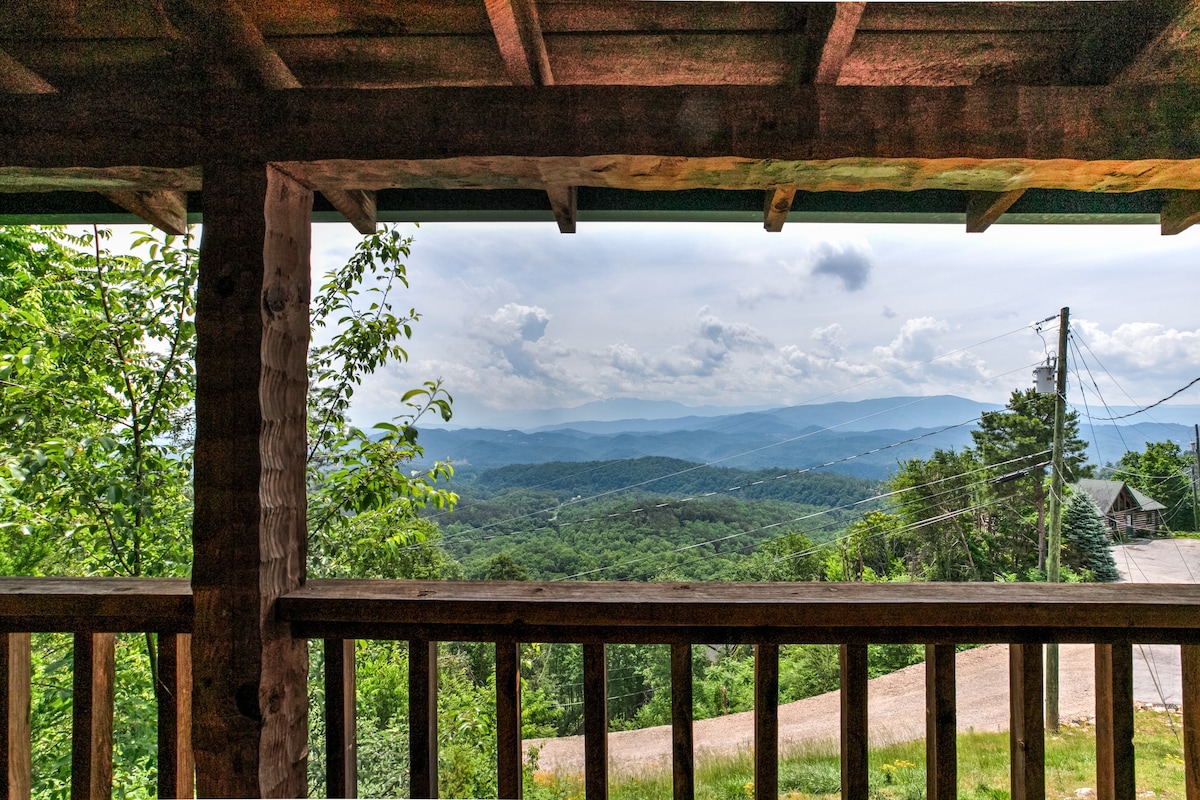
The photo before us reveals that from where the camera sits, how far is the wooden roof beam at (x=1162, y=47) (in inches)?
37.7

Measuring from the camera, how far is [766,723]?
3.54 ft

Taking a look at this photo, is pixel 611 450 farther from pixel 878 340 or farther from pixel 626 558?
pixel 878 340

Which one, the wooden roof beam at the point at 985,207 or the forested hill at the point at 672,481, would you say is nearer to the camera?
the wooden roof beam at the point at 985,207

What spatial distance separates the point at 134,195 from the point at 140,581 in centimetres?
96

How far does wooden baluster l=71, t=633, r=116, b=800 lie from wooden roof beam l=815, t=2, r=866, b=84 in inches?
73.8

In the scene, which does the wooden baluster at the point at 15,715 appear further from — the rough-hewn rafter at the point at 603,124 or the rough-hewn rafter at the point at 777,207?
the rough-hewn rafter at the point at 777,207

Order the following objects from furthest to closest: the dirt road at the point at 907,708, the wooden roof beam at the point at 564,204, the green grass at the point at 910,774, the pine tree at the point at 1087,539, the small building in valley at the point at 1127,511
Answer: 1. the small building in valley at the point at 1127,511
2. the pine tree at the point at 1087,539
3. the dirt road at the point at 907,708
4. the green grass at the point at 910,774
5. the wooden roof beam at the point at 564,204

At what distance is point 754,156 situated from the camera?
3.58 feet

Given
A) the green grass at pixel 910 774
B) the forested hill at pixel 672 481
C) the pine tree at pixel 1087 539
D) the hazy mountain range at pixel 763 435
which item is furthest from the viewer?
the forested hill at pixel 672 481

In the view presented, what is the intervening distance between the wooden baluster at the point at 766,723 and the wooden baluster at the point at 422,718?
664 mm

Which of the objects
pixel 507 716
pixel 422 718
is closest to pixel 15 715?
pixel 422 718

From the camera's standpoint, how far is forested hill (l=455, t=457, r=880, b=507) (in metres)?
22.7

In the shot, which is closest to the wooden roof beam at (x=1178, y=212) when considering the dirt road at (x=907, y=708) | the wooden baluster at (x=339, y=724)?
the wooden baluster at (x=339, y=724)

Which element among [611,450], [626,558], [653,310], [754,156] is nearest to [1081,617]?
[754,156]
